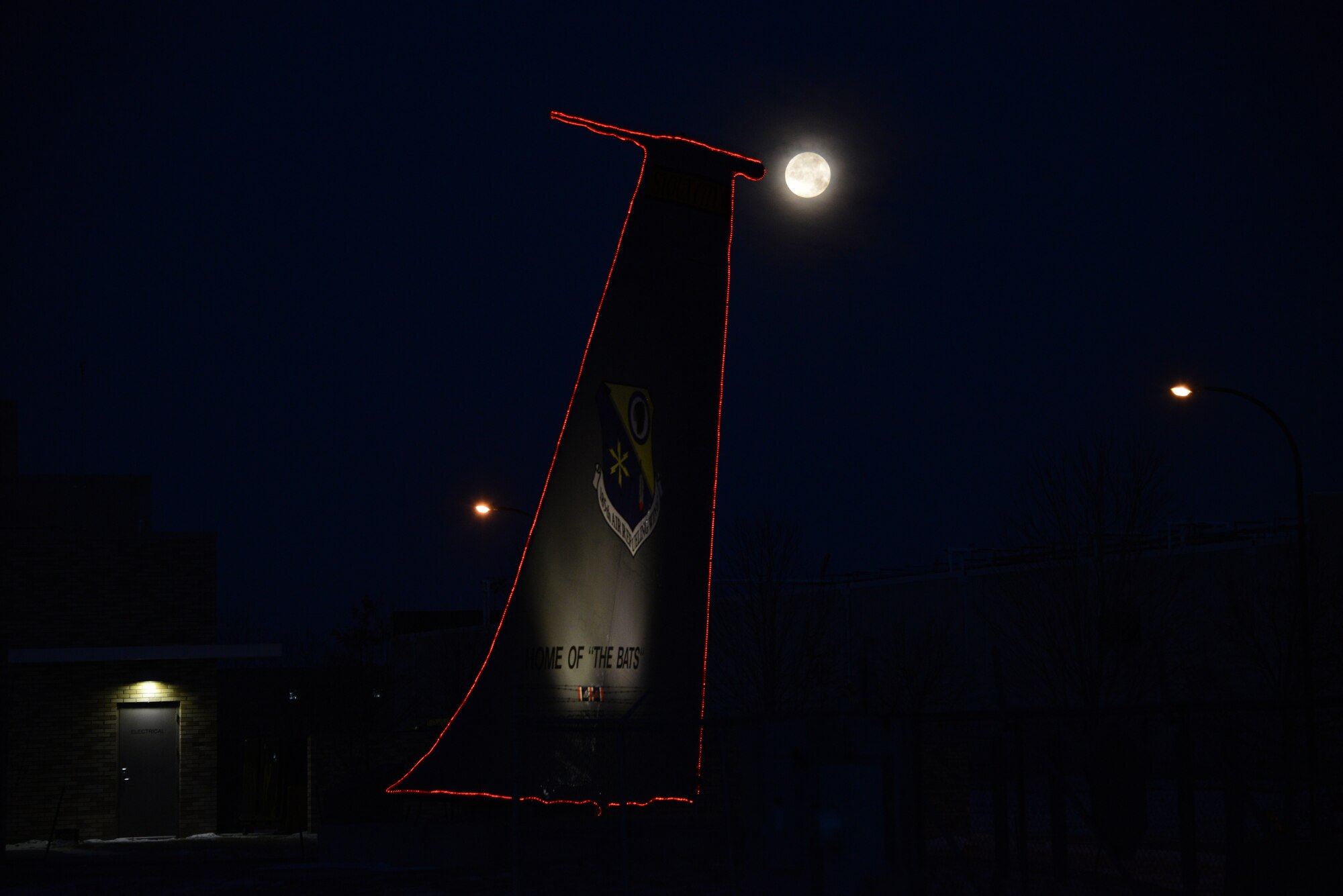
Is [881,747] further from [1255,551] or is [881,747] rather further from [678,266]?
[1255,551]

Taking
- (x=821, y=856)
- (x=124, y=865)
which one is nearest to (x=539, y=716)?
(x=821, y=856)

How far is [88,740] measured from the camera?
32375mm

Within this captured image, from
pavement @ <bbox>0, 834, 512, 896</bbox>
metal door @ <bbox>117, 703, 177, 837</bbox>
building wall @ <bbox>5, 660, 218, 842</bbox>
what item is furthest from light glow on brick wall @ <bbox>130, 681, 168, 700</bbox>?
pavement @ <bbox>0, 834, 512, 896</bbox>

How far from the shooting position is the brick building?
105ft

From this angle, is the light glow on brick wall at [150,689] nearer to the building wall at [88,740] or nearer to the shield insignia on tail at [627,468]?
the building wall at [88,740]

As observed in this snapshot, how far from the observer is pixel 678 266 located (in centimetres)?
1255

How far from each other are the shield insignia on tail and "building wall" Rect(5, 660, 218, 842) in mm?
23879

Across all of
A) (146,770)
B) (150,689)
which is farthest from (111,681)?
(146,770)

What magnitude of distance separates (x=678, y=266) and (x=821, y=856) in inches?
199

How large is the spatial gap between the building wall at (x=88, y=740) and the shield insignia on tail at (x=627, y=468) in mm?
23879

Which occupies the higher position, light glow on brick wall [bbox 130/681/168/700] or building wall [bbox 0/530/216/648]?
building wall [bbox 0/530/216/648]

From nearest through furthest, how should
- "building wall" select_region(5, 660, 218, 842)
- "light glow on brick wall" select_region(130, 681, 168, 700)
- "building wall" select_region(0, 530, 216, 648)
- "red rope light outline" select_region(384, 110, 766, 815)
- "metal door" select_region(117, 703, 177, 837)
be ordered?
"red rope light outline" select_region(384, 110, 766, 815)
"building wall" select_region(5, 660, 218, 842)
"metal door" select_region(117, 703, 177, 837)
"light glow on brick wall" select_region(130, 681, 168, 700)
"building wall" select_region(0, 530, 216, 648)

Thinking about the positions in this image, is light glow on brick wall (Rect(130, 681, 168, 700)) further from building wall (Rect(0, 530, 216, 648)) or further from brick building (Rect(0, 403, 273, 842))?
building wall (Rect(0, 530, 216, 648))

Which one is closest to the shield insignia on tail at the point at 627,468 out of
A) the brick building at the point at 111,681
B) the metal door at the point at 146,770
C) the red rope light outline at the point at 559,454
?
the red rope light outline at the point at 559,454
